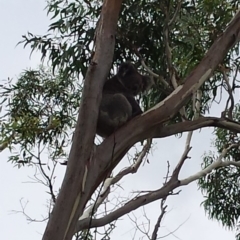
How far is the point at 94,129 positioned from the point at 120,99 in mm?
986

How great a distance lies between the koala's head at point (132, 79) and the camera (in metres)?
3.78

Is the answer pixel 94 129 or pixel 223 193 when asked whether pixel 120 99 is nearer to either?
pixel 94 129

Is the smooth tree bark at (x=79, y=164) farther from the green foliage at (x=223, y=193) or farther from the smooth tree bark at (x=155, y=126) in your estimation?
the green foliage at (x=223, y=193)

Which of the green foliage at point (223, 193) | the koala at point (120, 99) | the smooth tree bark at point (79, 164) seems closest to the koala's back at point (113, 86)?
the koala at point (120, 99)

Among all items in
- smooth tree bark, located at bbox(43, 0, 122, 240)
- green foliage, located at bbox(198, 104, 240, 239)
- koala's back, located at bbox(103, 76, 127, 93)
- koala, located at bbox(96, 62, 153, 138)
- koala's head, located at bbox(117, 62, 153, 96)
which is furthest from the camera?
green foliage, located at bbox(198, 104, 240, 239)

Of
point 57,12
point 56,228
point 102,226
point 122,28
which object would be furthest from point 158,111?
point 57,12

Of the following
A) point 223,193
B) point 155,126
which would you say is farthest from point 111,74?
point 223,193

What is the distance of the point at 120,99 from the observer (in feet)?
11.3

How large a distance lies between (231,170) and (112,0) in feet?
13.2

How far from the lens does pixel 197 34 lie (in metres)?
4.66

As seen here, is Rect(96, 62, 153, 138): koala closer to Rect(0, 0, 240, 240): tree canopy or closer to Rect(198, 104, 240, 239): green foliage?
Rect(0, 0, 240, 240): tree canopy

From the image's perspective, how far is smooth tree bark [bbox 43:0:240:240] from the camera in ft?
7.80

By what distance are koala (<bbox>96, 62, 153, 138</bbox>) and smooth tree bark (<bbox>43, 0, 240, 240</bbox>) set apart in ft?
0.74

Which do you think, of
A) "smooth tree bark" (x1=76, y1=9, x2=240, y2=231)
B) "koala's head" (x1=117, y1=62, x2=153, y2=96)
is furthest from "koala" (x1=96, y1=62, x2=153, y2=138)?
"smooth tree bark" (x1=76, y1=9, x2=240, y2=231)
